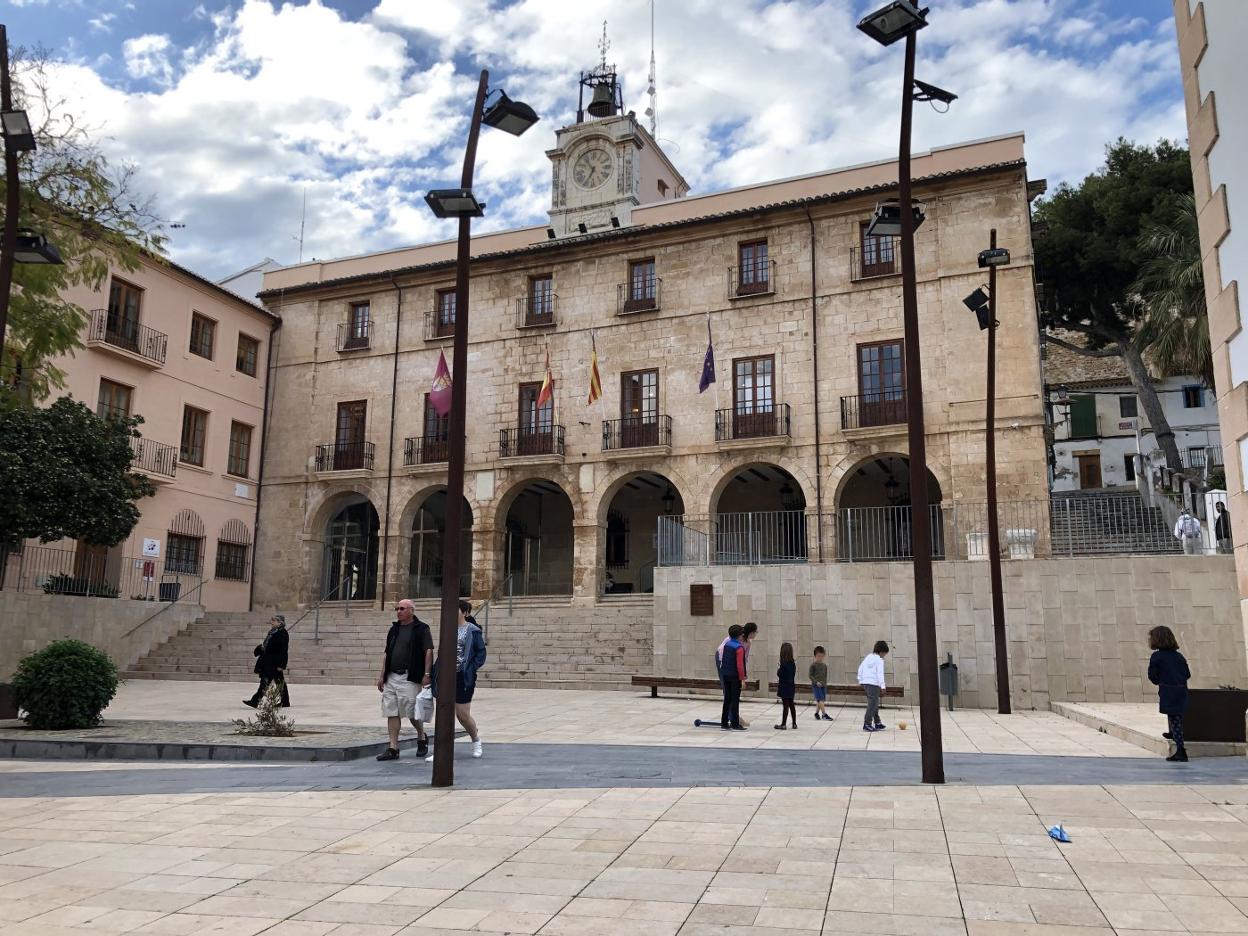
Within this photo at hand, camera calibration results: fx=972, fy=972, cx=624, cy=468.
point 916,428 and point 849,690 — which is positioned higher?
point 916,428

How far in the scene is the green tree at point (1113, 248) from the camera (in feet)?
103

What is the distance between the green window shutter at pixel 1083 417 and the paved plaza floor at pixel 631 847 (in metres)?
35.0

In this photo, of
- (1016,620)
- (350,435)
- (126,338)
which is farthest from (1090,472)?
(126,338)

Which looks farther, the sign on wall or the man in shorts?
the sign on wall

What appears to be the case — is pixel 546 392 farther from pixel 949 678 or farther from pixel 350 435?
pixel 949 678

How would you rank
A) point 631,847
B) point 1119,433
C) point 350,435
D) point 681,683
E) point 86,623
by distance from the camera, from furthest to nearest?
point 1119,433 → point 350,435 → point 86,623 → point 681,683 → point 631,847

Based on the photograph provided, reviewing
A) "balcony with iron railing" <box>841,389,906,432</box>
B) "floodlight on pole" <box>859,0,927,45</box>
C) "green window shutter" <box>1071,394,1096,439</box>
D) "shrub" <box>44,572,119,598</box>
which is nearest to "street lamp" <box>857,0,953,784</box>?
"floodlight on pole" <box>859,0,927,45</box>

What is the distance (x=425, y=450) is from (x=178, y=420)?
279 inches

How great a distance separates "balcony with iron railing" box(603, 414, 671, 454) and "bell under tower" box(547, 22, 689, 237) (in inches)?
244

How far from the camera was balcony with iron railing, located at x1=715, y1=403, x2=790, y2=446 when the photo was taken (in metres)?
25.4

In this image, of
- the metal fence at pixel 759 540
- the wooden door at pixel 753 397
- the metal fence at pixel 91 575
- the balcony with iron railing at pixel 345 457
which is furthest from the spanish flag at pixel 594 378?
the metal fence at pixel 91 575

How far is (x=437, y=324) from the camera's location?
99.6ft

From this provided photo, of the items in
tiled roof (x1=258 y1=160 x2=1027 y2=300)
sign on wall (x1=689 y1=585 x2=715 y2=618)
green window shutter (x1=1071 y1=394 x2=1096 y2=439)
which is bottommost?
sign on wall (x1=689 y1=585 x2=715 y2=618)

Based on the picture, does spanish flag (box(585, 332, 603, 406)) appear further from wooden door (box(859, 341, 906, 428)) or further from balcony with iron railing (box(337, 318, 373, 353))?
balcony with iron railing (box(337, 318, 373, 353))
